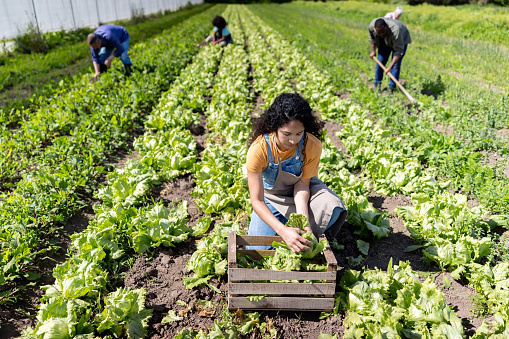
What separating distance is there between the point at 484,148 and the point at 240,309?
4371 millimetres

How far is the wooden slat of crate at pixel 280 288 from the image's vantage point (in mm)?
2615

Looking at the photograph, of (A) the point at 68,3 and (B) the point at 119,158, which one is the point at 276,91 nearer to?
(B) the point at 119,158

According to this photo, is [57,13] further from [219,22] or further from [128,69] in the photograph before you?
[128,69]

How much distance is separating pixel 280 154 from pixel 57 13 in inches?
655

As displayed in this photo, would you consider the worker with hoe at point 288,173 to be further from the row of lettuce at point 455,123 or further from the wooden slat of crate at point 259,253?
the row of lettuce at point 455,123

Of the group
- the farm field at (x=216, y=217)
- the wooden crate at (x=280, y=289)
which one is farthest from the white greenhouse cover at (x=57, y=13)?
the wooden crate at (x=280, y=289)

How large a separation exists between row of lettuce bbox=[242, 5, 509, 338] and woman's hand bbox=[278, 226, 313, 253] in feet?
2.10

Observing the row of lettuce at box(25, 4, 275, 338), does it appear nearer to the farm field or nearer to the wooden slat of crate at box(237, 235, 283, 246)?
the farm field

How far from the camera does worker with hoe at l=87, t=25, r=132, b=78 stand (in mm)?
8289

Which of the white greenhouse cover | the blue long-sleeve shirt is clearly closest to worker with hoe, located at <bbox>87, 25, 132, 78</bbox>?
the blue long-sleeve shirt

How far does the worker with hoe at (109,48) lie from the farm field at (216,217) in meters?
0.82

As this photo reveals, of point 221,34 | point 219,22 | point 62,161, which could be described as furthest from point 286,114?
point 221,34

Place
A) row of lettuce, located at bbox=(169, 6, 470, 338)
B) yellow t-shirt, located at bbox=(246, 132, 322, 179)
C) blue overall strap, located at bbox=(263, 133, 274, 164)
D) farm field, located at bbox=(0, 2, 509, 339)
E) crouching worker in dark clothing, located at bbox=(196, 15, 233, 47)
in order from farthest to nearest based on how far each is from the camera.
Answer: crouching worker in dark clothing, located at bbox=(196, 15, 233, 47) < blue overall strap, located at bbox=(263, 133, 274, 164) < yellow t-shirt, located at bbox=(246, 132, 322, 179) < farm field, located at bbox=(0, 2, 509, 339) < row of lettuce, located at bbox=(169, 6, 470, 338)

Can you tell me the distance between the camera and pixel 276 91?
795cm
